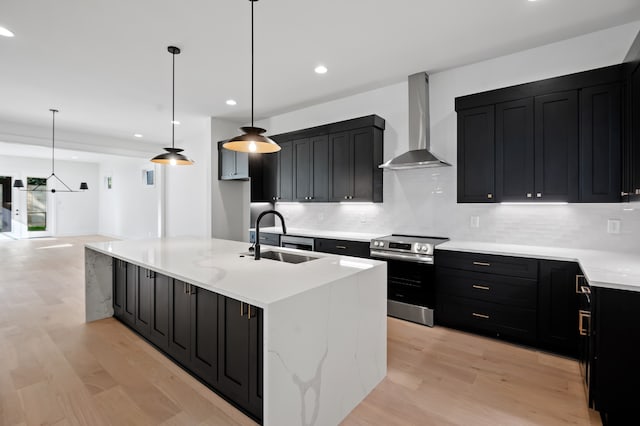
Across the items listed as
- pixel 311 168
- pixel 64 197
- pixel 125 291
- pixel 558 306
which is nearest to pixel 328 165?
pixel 311 168

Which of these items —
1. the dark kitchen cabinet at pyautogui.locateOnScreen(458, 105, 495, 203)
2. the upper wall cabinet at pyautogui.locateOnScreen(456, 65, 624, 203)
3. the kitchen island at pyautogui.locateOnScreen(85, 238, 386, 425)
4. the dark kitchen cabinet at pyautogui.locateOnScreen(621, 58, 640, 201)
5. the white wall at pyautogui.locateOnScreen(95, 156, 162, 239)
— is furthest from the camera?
the white wall at pyautogui.locateOnScreen(95, 156, 162, 239)

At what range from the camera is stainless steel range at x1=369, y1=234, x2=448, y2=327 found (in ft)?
10.9

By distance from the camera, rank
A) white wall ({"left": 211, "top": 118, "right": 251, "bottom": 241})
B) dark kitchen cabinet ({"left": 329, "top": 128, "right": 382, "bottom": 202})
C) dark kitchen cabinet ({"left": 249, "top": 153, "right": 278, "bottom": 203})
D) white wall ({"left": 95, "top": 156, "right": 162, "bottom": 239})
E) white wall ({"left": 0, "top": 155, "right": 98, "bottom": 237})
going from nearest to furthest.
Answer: dark kitchen cabinet ({"left": 329, "top": 128, "right": 382, "bottom": 202}) → dark kitchen cabinet ({"left": 249, "top": 153, "right": 278, "bottom": 203}) → white wall ({"left": 211, "top": 118, "right": 251, "bottom": 241}) → white wall ({"left": 95, "top": 156, "right": 162, "bottom": 239}) → white wall ({"left": 0, "top": 155, "right": 98, "bottom": 237})

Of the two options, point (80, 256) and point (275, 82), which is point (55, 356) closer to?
point (275, 82)

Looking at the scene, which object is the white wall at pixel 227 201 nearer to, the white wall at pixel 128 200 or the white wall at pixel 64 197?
the white wall at pixel 128 200

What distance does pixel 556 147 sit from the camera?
2.87 metres

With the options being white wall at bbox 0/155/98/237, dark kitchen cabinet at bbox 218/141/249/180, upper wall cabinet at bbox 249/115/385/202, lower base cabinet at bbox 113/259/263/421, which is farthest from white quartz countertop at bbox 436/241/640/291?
white wall at bbox 0/155/98/237

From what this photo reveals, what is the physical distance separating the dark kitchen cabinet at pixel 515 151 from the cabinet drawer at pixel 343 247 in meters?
1.60

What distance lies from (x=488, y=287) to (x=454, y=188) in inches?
48.8

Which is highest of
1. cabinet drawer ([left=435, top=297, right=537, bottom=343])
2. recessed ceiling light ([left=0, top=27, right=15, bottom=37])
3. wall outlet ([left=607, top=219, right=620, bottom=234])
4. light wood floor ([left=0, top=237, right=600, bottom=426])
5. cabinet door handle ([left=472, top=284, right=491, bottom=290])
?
recessed ceiling light ([left=0, top=27, right=15, bottom=37])

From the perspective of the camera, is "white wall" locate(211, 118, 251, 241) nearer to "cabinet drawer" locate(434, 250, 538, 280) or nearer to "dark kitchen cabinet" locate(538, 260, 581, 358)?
"cabinet drawer" locate(434, 250, 538, 280)

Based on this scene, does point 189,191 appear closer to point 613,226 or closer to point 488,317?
point 488,317

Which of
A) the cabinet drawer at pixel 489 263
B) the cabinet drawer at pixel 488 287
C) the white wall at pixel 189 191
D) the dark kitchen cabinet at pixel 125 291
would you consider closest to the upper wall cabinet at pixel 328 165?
the cabinet drawer at pixel 489 263

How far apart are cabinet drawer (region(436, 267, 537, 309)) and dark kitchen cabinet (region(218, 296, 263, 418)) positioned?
224cm
